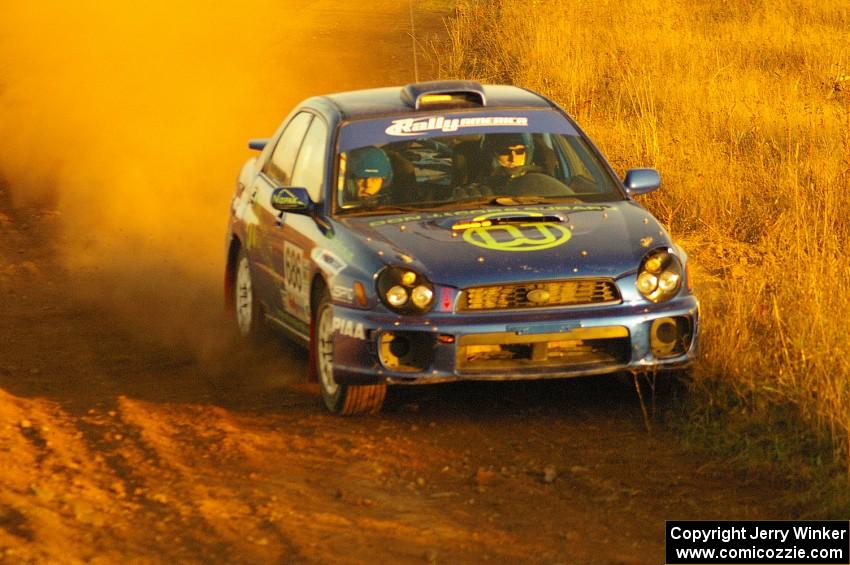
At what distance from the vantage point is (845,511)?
6.90 metres

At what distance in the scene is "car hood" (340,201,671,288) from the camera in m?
8.48

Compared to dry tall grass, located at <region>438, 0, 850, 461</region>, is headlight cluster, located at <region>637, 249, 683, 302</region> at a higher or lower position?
higher

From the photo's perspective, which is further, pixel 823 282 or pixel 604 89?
pixel 604 89

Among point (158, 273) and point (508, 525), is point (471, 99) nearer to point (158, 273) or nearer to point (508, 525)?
point (508, 525)

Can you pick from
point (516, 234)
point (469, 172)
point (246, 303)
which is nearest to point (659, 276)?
point (516, 234)

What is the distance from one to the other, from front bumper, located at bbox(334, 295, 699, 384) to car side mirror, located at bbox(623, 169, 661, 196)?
3.64ft

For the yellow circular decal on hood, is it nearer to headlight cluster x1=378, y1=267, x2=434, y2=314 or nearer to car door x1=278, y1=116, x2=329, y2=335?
headlight cluster x1=378, y1=267, x2=434, y2=314

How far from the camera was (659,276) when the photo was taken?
8.63 meters

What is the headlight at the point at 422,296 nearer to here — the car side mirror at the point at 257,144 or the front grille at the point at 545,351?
the front grille at the point at 545,351

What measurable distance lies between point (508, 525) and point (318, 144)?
3.64m

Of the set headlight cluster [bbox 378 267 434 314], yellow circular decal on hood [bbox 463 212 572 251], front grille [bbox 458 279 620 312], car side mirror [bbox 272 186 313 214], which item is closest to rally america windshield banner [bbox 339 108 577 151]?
car side mirror [bbox 272 186 313 214]

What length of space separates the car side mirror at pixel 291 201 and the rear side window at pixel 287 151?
92 centimetres

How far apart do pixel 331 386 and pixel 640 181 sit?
6.40 ft

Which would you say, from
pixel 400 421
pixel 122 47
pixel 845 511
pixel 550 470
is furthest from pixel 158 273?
pixel 122 47
